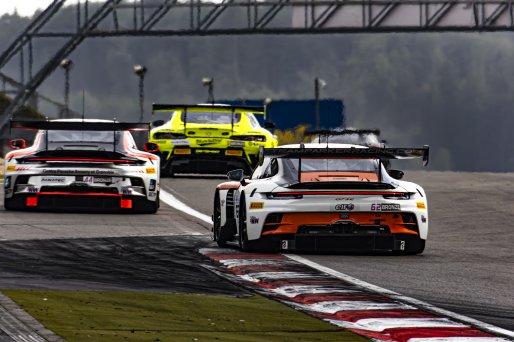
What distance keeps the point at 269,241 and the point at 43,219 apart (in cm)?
597

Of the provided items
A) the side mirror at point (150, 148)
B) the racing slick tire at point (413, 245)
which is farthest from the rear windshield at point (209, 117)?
the racing slick tire at point (413, 245)

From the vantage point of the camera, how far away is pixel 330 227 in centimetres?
1581

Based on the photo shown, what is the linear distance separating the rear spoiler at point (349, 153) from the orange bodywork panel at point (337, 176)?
26 centimetres

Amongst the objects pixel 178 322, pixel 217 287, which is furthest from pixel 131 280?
pixel 178 322

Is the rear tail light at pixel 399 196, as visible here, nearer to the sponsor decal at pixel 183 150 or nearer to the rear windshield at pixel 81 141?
the rear windshield at pixel 81 141

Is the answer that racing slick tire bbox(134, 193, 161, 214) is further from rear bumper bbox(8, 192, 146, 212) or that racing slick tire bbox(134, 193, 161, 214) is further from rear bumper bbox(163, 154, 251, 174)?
rear bumper bbox(163, 154, 251, 174)

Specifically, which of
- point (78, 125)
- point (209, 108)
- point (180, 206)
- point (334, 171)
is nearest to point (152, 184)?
point (78, 125)

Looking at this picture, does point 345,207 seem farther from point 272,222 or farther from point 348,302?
point 348,302

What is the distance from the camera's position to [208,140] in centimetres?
3288

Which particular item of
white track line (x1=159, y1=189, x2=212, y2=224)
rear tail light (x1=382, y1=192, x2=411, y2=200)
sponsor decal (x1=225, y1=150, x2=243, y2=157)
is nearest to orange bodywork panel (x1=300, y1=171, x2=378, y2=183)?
rear tail light (x1=382, y1=192, x2=411, y2=200)

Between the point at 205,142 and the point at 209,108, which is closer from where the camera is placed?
→ the point at 205,142

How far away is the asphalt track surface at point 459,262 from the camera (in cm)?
1163

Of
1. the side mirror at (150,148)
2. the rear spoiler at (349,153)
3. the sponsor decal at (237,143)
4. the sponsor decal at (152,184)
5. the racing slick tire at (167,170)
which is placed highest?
the sponsor decal at (237,143)

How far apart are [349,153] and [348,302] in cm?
505
